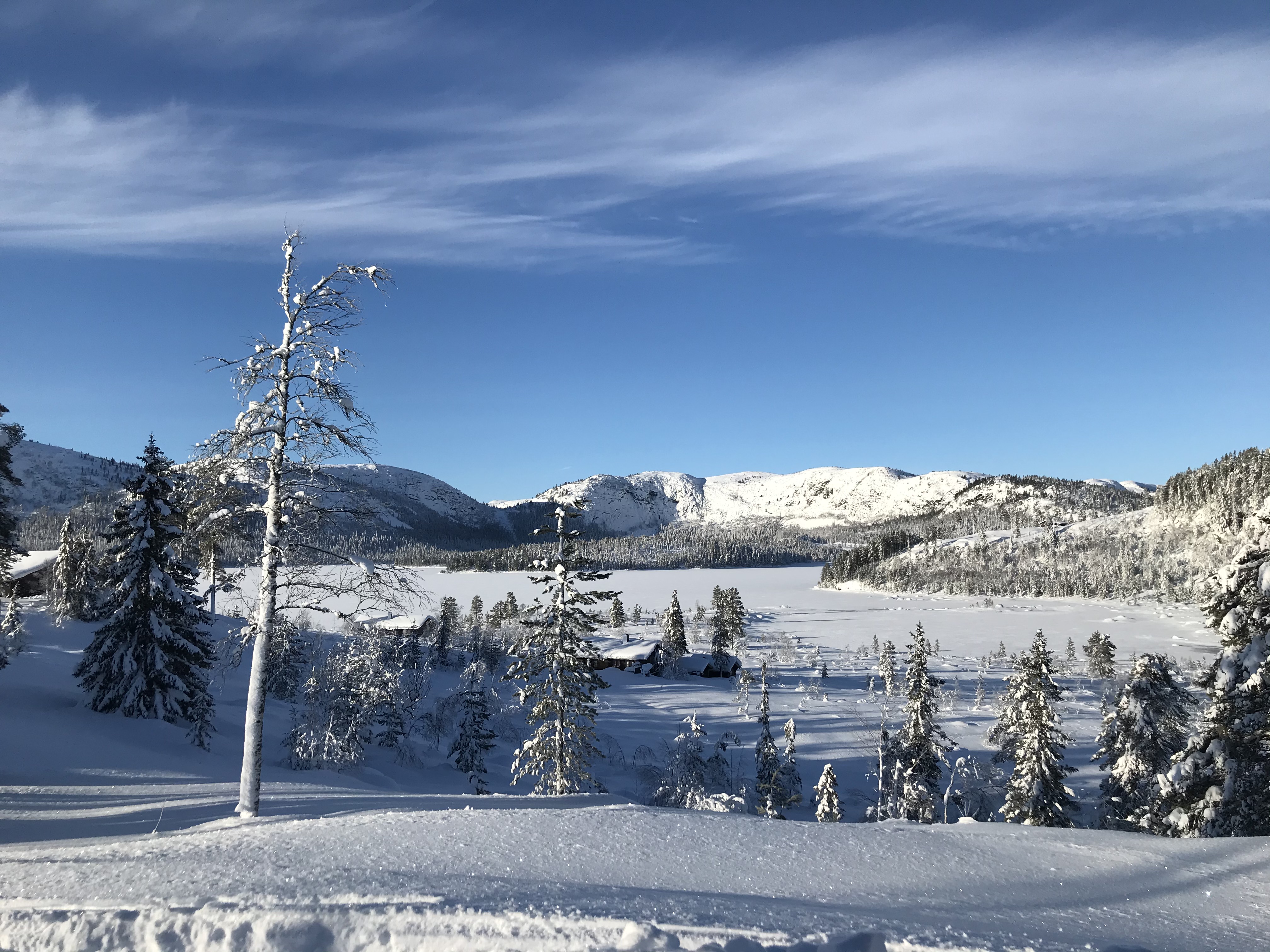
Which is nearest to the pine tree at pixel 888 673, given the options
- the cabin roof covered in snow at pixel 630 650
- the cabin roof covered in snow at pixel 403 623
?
the cabin roof covered in snow at pixel 630 650

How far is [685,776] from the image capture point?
1217 inches

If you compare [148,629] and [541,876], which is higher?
[541,876]

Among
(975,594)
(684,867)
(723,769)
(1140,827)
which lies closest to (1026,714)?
(1140,827)

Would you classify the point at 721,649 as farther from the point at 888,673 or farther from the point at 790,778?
the point at 790,778

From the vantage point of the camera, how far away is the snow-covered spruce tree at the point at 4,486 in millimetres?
18312

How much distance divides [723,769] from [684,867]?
34496mm

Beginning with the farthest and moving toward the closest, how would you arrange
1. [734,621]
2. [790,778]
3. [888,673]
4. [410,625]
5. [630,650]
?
1. [734,621]
2. [410,625]
3. [630,650]
4. [888,673]
5. [790,778]

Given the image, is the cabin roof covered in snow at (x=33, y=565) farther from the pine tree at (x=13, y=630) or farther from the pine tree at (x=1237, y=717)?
the pine tree at (x=1237, y=717)

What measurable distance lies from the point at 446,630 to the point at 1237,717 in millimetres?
69107

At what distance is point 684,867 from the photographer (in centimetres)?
727

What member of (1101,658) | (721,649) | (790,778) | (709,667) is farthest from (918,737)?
(1101,658)

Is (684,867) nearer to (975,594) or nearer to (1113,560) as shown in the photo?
(975,594)

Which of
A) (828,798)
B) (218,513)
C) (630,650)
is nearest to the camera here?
(218,513)

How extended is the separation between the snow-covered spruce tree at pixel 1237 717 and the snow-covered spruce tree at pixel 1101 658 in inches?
2671
